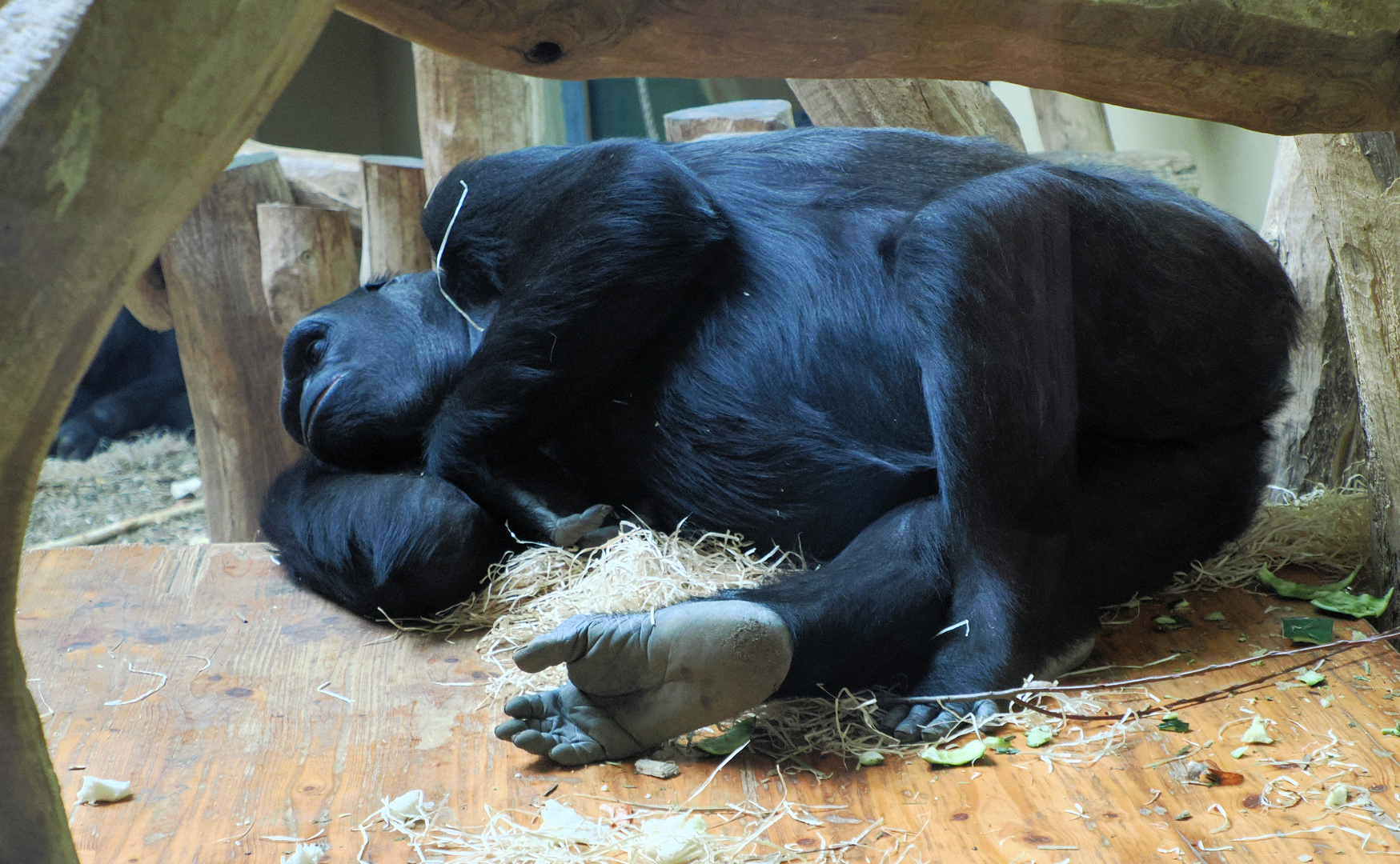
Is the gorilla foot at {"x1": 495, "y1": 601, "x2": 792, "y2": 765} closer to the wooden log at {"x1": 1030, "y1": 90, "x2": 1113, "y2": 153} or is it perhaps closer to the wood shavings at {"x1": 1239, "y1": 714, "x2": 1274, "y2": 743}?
the wood shavings at {"x1": 1239, "y1": 714, "x2": 1274, "y2": 743}

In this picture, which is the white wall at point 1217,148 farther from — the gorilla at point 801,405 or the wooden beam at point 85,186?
the wooden beam at point 85,186

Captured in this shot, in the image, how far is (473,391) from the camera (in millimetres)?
2170

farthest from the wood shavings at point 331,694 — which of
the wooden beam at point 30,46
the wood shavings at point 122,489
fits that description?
the wood shavings at point 122,489

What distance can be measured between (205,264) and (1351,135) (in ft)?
9.78

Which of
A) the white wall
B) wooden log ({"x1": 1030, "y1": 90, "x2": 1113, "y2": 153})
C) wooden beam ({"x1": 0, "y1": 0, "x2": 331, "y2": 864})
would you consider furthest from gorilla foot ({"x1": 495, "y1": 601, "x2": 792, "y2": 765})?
wooden log ({"x1": 1030, "y1": 90, "x2": 1113, "y2": 153})

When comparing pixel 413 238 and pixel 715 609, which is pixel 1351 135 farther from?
pixel 413 238

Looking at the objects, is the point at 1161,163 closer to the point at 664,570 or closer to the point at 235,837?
the point at 664,570

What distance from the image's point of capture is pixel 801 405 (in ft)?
6.69

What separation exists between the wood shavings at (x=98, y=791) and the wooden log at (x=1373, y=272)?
2.06 metres

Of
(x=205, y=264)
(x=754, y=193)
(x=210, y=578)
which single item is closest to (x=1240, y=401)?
(x=754, y=193)

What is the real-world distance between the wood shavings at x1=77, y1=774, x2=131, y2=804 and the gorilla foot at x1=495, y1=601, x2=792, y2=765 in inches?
20.8

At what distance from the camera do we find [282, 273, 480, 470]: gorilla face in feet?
7.79

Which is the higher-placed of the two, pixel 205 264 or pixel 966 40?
pixel 966 40

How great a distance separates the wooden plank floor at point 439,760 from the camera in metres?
1.34
